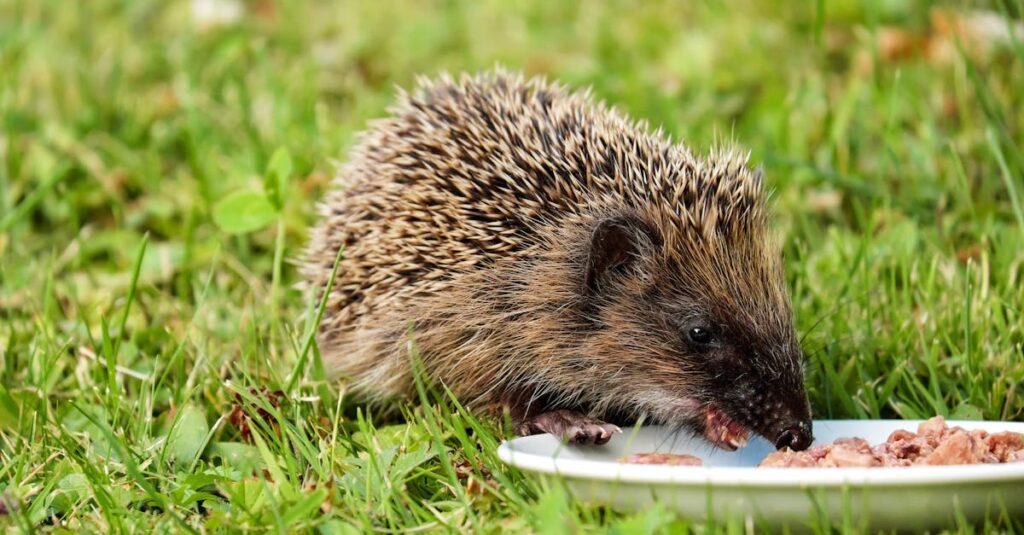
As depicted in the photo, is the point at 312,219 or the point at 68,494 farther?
the point at 312,219

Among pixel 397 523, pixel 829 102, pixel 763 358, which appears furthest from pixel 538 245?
pixel 829 102

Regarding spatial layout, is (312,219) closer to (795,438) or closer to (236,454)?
(236,454)

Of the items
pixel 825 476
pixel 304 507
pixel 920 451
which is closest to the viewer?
pixel 825 476

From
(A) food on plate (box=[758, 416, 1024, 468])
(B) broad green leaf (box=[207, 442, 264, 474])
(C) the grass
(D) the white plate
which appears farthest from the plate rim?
(B) broad green leaf (box=[207, 442, 264, 474])

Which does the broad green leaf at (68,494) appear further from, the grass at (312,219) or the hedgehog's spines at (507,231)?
the hedgehog's spines at (507,231)

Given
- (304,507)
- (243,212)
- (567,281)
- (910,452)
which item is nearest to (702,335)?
(567,281)

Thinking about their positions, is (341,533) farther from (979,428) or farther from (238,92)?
(238,92)
